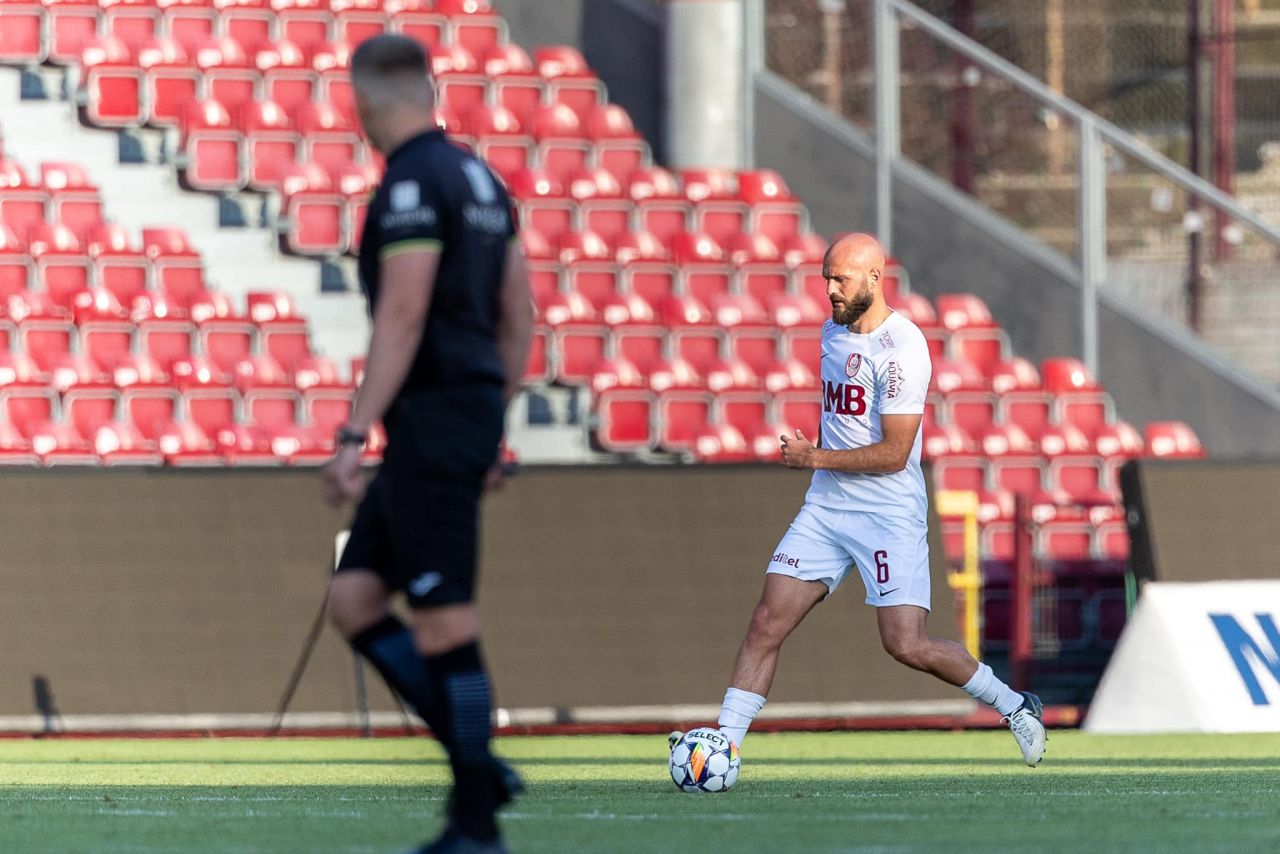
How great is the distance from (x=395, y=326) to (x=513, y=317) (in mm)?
479

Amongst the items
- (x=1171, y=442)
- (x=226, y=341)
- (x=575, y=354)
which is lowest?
(x=1171, y=442)

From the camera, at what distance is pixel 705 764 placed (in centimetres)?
812

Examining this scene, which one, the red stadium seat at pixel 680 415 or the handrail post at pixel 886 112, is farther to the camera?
the handrail post at pixel 886 112

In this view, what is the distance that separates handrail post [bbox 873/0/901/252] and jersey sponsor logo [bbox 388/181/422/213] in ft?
44.8

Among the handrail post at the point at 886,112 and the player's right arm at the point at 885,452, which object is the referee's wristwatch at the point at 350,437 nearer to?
the player's right arm at the point at 885,452

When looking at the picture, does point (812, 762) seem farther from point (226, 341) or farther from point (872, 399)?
point (226, 341)

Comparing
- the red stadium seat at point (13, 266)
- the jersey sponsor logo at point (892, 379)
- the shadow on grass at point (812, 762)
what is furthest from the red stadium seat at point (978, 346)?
the jersey sponsor logo at point (892, 379)

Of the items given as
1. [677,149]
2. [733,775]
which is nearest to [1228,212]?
[677,149]

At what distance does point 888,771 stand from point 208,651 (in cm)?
432

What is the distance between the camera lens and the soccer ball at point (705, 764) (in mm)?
8125

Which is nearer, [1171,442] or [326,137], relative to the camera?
[1171,442]

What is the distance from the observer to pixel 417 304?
5594 mm

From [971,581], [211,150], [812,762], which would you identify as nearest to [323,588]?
[812,762]

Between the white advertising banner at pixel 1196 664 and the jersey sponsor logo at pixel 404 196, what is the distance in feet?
26.2
